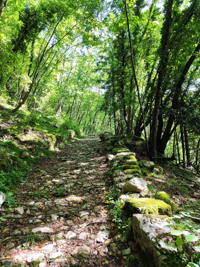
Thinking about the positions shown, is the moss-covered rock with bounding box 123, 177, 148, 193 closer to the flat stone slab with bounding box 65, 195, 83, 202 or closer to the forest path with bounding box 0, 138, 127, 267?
the forest path with bounding box 0, 138, 127, 267

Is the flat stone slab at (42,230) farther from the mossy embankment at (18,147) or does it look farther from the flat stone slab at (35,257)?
the mossy embankment at (18,147)

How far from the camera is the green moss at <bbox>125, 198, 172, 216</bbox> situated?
8.35 ft

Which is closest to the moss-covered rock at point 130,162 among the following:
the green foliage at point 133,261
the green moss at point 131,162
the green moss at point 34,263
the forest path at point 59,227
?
the green moss at point 131,162

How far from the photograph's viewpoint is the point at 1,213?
2.82 metres

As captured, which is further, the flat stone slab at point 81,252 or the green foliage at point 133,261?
the flat stone slab at point 81,252

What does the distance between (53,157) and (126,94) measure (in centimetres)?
647

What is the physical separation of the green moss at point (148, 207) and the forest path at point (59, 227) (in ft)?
1.93

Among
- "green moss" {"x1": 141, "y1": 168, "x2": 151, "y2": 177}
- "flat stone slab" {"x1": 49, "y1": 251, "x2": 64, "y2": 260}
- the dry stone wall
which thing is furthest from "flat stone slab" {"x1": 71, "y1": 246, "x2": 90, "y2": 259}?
"green moss" {"x1": 141, "y1": 168, "x2": 151, "y2": 177}

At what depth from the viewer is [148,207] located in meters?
2.59

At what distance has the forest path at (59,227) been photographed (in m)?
2.06

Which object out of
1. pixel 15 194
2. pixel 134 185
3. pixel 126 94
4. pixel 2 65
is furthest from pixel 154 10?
pixel 15 194

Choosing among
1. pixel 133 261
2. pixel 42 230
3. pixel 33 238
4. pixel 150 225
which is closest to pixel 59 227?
pixel 42 230

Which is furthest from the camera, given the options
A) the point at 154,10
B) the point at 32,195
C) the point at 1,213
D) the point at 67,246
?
the point at 154,10

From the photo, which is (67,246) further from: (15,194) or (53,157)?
(53,157)
